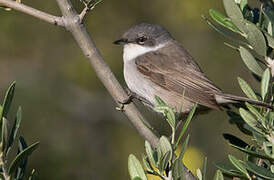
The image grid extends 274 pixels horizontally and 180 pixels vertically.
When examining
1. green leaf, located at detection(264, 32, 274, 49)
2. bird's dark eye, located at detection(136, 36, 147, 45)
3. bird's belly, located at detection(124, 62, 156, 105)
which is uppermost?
bird's dark eye, located at detection(136, 36, 147, 45)

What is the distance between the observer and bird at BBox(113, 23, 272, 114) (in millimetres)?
5406

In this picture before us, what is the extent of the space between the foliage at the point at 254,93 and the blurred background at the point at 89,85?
8.87 ft

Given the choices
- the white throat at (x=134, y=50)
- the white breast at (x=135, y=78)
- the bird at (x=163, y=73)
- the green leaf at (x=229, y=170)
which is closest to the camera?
the green leaf at (x=229, y=170)

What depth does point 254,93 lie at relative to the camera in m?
2.45

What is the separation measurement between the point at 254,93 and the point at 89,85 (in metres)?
4.43

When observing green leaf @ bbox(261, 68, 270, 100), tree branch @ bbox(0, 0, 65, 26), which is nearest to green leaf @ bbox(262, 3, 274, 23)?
green leaf @ bbox(261, 68, 270, 100)

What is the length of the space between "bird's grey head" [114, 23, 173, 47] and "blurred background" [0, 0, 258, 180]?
2.19 ft

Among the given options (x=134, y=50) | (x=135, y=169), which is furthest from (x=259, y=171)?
(x=134, y=50)

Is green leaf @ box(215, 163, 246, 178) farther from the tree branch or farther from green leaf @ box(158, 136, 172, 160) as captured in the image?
the tree branch

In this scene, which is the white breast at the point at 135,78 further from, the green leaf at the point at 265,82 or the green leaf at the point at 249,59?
the green leaf at the point at 265,82

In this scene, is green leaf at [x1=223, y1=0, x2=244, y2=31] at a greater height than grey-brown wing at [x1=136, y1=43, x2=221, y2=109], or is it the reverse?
green leaf at [x1=223, y1=0, x2=244, y2=31]

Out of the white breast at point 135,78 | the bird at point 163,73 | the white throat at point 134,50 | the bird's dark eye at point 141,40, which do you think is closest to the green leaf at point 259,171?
the bird at point 163,73

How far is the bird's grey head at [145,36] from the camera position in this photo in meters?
6.02

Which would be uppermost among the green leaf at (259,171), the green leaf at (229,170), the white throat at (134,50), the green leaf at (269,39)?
the white throat at (134,50)
